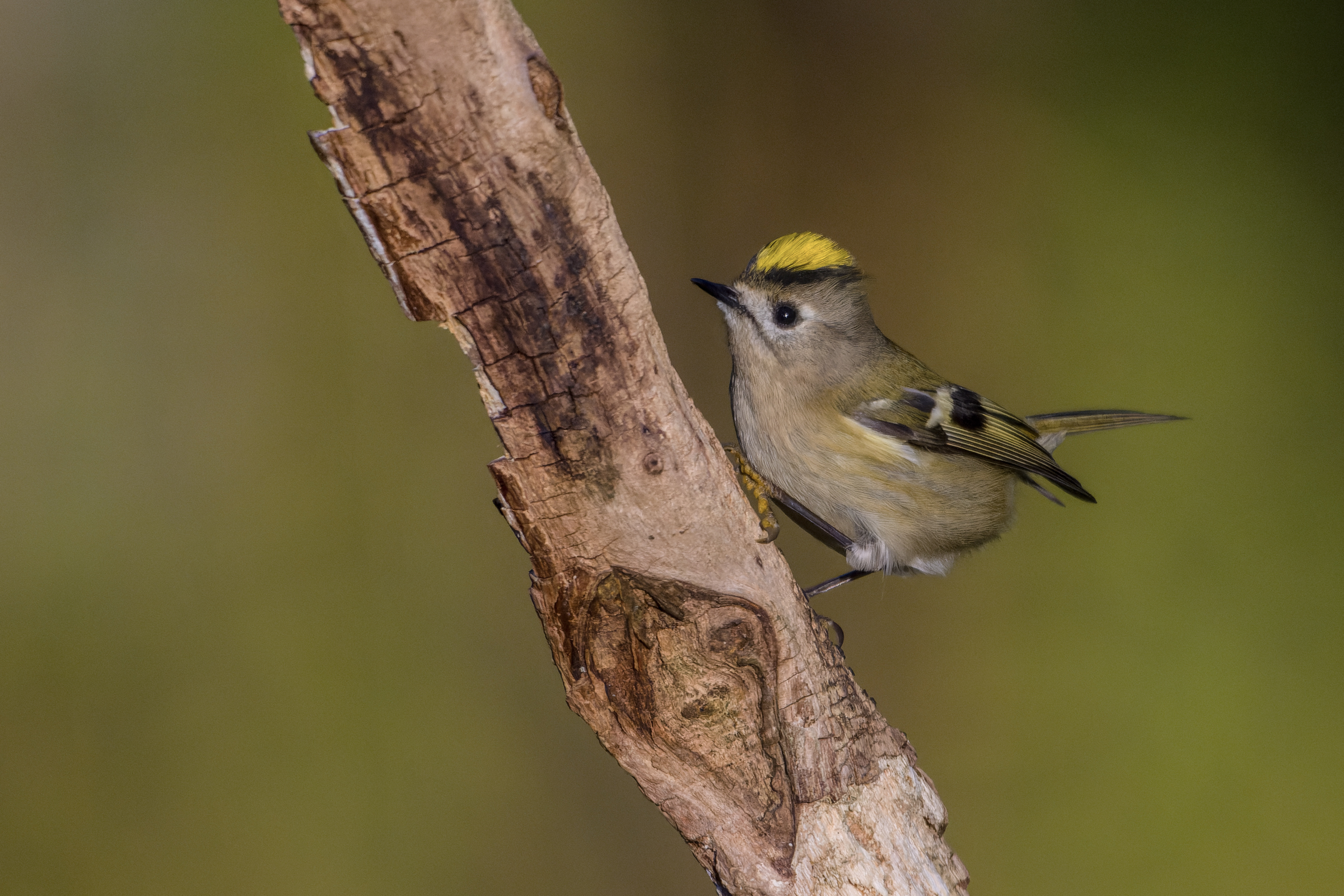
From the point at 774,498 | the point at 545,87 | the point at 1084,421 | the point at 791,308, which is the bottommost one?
the point at 1084,421

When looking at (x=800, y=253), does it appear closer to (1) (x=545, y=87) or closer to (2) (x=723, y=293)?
→ (2) (x=723, y=293)

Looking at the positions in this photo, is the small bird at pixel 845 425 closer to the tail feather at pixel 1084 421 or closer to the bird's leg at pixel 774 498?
the bird's leg at pixel 774 498

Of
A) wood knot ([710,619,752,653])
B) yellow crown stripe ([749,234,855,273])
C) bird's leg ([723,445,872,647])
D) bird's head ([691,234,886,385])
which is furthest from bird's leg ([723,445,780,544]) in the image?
wood knot ([710,619,752,653])

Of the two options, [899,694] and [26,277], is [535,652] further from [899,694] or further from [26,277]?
[26,277]

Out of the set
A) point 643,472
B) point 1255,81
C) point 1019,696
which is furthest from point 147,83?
point 1255,81

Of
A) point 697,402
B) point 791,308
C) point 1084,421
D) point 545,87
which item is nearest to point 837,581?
point 791,308

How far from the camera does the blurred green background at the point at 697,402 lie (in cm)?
178

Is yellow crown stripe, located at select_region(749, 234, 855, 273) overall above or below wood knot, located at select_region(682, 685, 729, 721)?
above

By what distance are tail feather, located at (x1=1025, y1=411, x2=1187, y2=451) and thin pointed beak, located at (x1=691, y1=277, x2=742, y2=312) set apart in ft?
2.24

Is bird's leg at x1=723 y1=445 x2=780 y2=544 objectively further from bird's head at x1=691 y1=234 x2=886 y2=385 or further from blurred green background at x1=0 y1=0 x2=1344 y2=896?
blurred green background at x1=0 y1=0 x2=1344 y2=896

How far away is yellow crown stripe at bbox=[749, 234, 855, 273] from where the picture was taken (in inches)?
59.2

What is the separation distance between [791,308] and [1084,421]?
2.36 feet

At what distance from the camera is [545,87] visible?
0.78 m

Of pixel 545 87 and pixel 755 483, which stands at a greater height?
pixel 545 87
